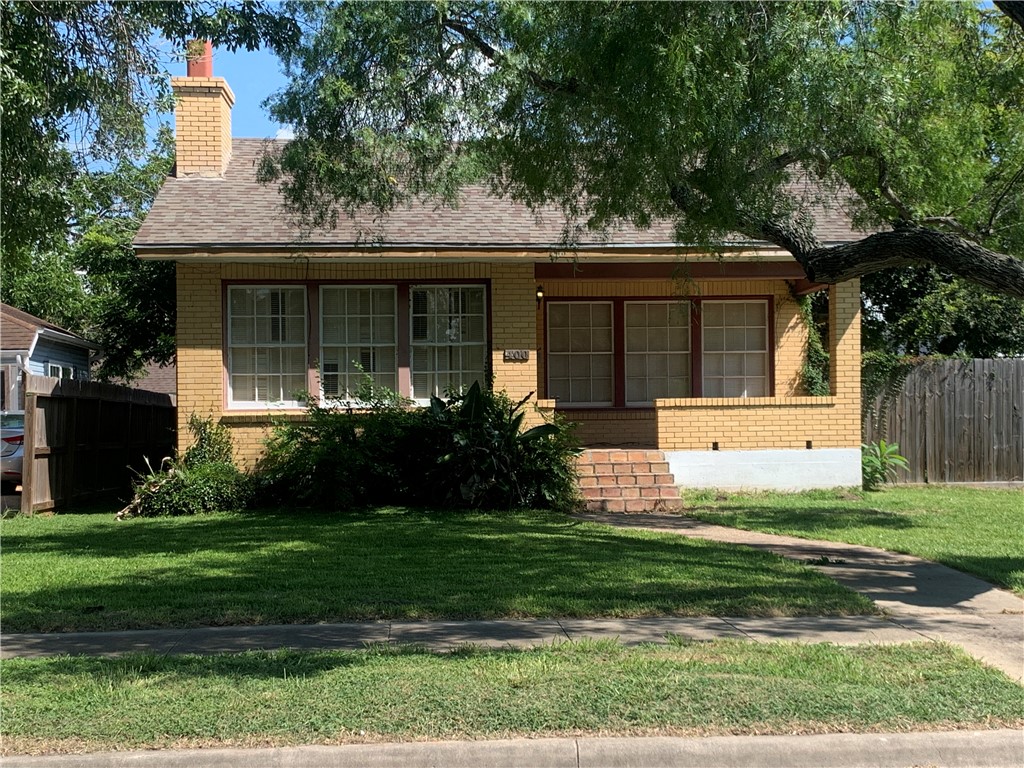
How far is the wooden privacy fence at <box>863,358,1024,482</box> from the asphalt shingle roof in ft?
10.5

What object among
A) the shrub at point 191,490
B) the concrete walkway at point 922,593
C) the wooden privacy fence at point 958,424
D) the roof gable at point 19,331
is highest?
→ the roof gable at point 19,331

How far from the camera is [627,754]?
16.4 ft

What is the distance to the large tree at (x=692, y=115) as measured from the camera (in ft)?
27.2

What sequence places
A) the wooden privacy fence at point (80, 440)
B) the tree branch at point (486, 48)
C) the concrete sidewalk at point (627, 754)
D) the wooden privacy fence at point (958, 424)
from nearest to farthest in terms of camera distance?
the concrete sidewalk at point (627, 754)
the tree branch at point (486, 48)
the wooden privacy fence at point (80, 440)
the wooden privacy fence at point (958, 424)

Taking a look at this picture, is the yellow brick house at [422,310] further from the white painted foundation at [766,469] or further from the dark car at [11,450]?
the dark car at [11,450]

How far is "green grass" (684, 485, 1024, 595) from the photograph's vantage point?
10312 millimetres

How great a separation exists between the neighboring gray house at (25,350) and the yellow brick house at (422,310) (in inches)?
405

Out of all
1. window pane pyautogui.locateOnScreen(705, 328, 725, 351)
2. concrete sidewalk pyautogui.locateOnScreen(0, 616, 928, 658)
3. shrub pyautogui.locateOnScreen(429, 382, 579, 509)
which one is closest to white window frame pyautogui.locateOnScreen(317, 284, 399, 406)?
shrub pyautogui.locateOnScreen(429, 382, 579, 509)

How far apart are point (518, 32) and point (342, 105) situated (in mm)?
2342

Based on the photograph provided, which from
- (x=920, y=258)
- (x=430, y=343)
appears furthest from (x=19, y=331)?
(x=920, y=258)

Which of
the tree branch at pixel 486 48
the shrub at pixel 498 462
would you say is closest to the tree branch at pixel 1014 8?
the tree branch at pixel 486 48

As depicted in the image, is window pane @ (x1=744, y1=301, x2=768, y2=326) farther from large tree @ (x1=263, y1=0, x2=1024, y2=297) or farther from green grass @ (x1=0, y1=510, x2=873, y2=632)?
green grass @ (x1=0, y1=510, x2=873, y2=632)

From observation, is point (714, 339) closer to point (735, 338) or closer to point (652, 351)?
point (735, 338)

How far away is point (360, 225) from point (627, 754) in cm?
1170
